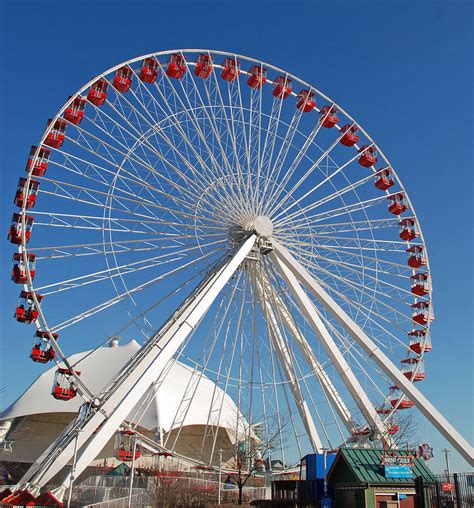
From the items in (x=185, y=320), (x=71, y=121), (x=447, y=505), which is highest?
(x=71, y=121)

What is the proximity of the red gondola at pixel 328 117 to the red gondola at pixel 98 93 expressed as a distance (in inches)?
515

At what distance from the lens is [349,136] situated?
36.5 m

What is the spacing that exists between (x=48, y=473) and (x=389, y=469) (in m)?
13.7

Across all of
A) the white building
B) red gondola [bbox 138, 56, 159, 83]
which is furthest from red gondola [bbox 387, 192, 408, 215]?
the white building

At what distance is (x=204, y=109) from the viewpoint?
32969mm

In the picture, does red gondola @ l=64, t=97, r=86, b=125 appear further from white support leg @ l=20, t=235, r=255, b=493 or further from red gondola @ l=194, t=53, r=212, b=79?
white support leg @ l=20, t=235, r=255, b=493

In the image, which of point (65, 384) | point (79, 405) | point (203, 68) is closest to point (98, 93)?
point (203, 68)

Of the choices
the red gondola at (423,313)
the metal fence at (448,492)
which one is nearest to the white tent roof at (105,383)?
the red gondola at (423,313)

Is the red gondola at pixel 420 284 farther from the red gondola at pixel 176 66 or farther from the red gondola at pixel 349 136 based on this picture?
the red gondola at pixel 176 66

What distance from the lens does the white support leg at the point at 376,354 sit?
27.1 metres

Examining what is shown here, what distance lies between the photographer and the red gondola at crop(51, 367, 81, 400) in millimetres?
28047

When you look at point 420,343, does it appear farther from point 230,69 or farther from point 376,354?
point 230,69

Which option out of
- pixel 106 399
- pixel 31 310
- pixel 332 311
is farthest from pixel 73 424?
pixel 332 311

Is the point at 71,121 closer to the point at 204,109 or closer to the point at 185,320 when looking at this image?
the point at 204,109
